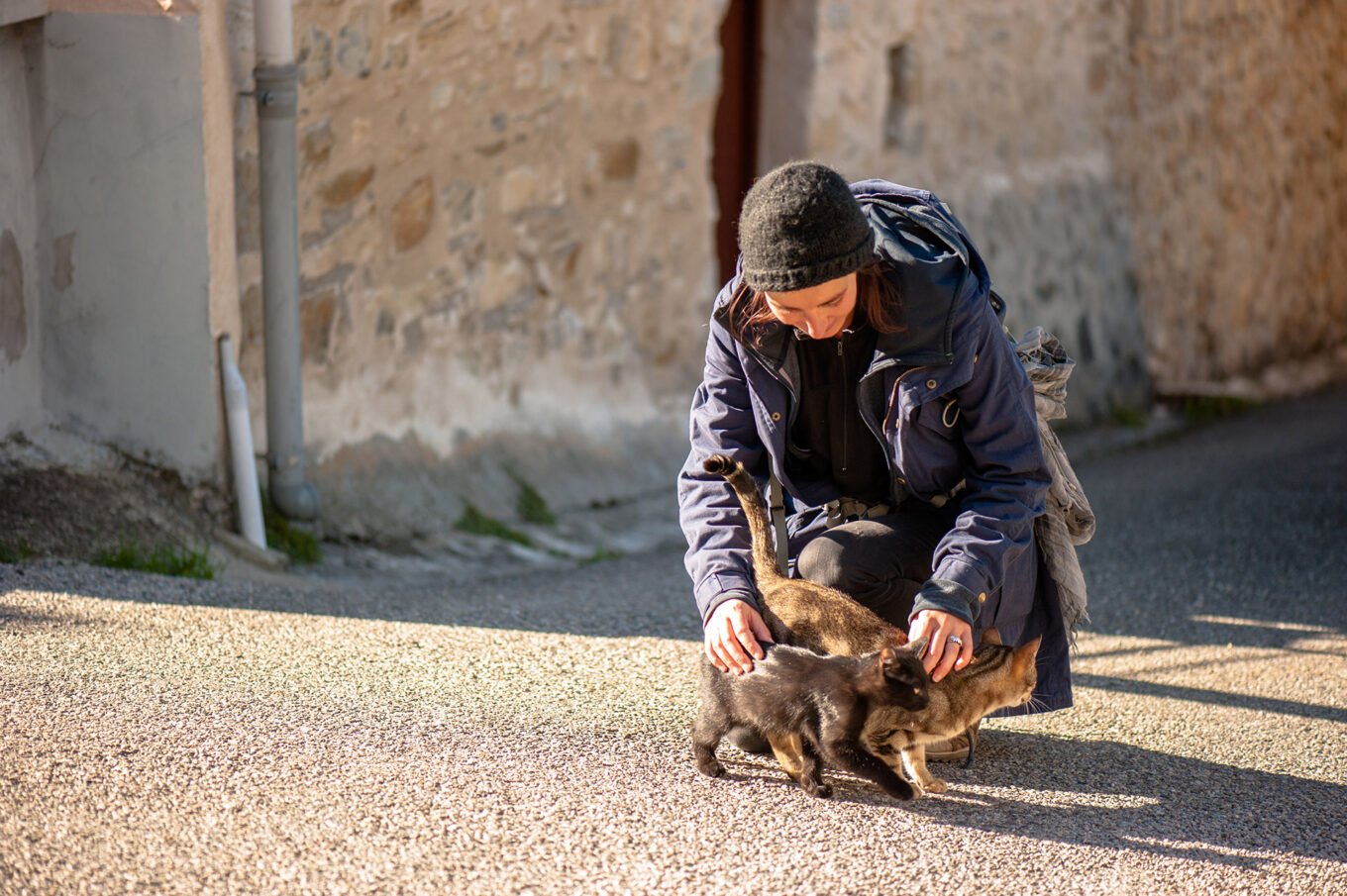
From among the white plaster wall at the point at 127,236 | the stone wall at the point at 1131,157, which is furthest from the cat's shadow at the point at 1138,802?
the stone wall at the point at 1131,157

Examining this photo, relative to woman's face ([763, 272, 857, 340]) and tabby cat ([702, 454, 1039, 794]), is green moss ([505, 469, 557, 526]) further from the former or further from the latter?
woman's face ([763, 272, 857, 340])

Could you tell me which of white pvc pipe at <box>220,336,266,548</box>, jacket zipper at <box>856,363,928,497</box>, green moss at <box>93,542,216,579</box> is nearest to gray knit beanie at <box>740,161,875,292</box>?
jacket zipper at <box>856,363,928,497</box>

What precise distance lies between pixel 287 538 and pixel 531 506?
118cm

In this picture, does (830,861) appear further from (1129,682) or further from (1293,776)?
(1129,682)

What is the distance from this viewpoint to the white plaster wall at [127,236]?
4.77m

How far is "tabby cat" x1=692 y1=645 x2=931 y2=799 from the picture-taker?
298cm

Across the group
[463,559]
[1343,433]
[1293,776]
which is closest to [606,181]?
[463,559]

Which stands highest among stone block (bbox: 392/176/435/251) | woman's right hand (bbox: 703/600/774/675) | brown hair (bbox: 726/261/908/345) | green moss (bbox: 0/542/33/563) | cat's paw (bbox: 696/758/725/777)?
brown hair (bbox: 726/261/908/345)

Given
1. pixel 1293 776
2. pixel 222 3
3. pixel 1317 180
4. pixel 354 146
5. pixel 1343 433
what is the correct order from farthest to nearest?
pixel 1317 180
pixel 1343 433
pixel 354 146
pixel 222 3
pixel 1293 776

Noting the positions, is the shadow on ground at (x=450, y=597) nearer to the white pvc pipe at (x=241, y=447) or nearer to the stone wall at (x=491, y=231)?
the white pvc pipe at (x=241, y=447)

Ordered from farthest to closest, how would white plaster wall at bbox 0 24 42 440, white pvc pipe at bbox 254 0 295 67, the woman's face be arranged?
1. white pvc pipe at bbox 254 0 295 67
2. white plaster wall at bbox 0 24 42 440
3. the woman's face

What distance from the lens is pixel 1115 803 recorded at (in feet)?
11.1

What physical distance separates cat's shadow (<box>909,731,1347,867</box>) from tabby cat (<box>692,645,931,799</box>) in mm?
281

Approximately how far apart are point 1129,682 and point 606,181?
11.1 ft
